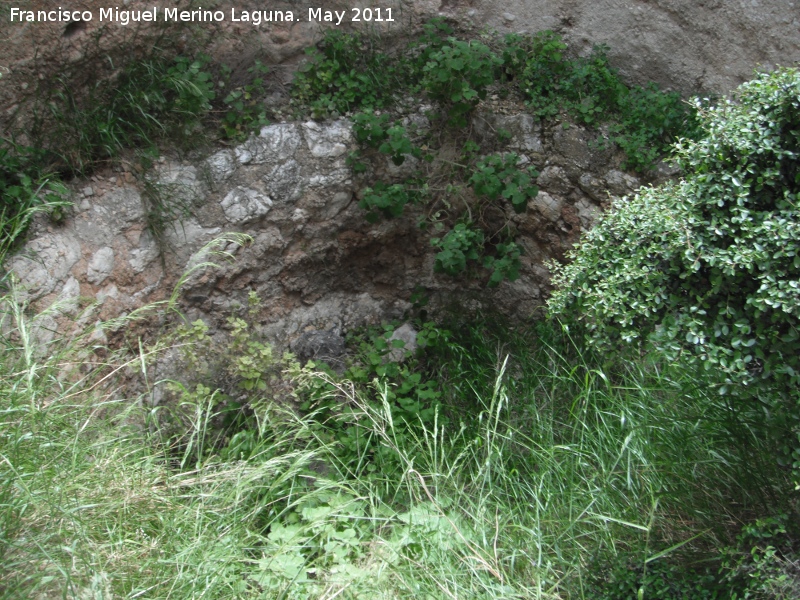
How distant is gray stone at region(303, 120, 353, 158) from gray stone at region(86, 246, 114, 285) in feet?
4.46

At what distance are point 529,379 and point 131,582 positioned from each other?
2.42 meters

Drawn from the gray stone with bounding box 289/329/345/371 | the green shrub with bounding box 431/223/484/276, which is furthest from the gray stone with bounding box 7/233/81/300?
the green shrub with bounding box 431/223/484/276

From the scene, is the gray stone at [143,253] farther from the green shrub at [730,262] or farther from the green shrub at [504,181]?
the green shrub at [730,262]

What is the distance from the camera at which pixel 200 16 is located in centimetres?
447

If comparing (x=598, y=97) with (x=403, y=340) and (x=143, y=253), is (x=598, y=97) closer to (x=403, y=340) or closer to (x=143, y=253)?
(x=403, y=340)

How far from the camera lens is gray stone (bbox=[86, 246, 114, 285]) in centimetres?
401

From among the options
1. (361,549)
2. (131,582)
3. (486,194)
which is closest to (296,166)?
(486,194)

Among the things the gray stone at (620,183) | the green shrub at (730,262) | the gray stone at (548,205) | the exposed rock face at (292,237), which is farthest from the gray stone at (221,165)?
the green shrub at (730,262)

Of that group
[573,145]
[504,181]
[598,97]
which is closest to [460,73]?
[504,181]

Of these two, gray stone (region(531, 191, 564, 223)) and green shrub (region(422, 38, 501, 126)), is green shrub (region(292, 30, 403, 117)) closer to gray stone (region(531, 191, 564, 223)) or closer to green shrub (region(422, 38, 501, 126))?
green shrub (region(422, 38, 501, 126))

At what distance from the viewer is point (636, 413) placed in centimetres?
345

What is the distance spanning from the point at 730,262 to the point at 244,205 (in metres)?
2.89

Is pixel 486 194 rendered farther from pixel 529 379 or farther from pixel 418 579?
pixel 418 579

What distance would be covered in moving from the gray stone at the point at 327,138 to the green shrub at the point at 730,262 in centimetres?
238
